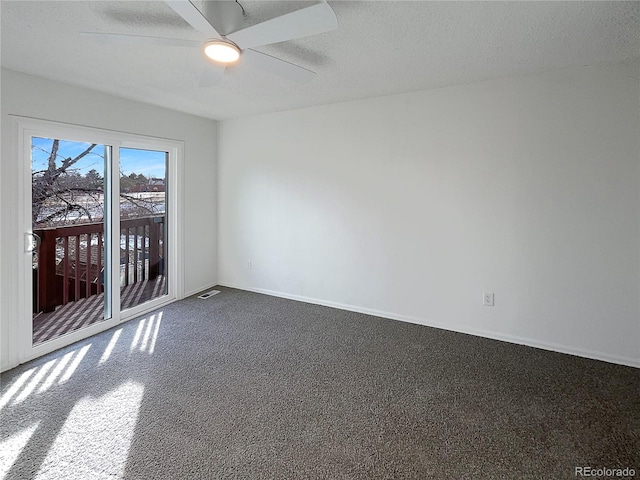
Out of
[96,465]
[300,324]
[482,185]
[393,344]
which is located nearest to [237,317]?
[300,324]

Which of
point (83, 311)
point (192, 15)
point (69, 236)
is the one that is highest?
point (192, 15)

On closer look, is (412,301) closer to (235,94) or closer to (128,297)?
(235,94)

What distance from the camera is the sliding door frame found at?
2.71m

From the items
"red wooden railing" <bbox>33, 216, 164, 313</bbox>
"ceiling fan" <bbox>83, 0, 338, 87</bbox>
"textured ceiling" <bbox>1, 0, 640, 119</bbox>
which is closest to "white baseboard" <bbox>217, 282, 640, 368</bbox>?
"red wooden railing" <bbox>33, 216, 164, 313</bbox>

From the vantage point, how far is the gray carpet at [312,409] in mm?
1739

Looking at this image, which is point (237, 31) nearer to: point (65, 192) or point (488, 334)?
point (65, 192)

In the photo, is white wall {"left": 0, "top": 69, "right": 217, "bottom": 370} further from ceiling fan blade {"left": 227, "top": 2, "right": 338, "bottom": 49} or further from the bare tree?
ceiling fan blade {"left": 227, "top": 2, "right": 338, "bottom": 49}

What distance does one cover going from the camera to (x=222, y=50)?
1.83 m

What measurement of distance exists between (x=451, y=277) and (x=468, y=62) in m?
1.88

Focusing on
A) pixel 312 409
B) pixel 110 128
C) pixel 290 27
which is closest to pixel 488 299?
pixel 312 409

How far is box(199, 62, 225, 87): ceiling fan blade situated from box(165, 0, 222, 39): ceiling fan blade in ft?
1.43

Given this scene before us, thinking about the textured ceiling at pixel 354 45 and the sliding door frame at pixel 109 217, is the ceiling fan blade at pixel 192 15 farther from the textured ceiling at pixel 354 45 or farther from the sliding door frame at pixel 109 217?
the sliding door frame at pixel 109 217

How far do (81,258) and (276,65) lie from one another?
285 centimetres

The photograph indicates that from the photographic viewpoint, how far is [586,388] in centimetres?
240
